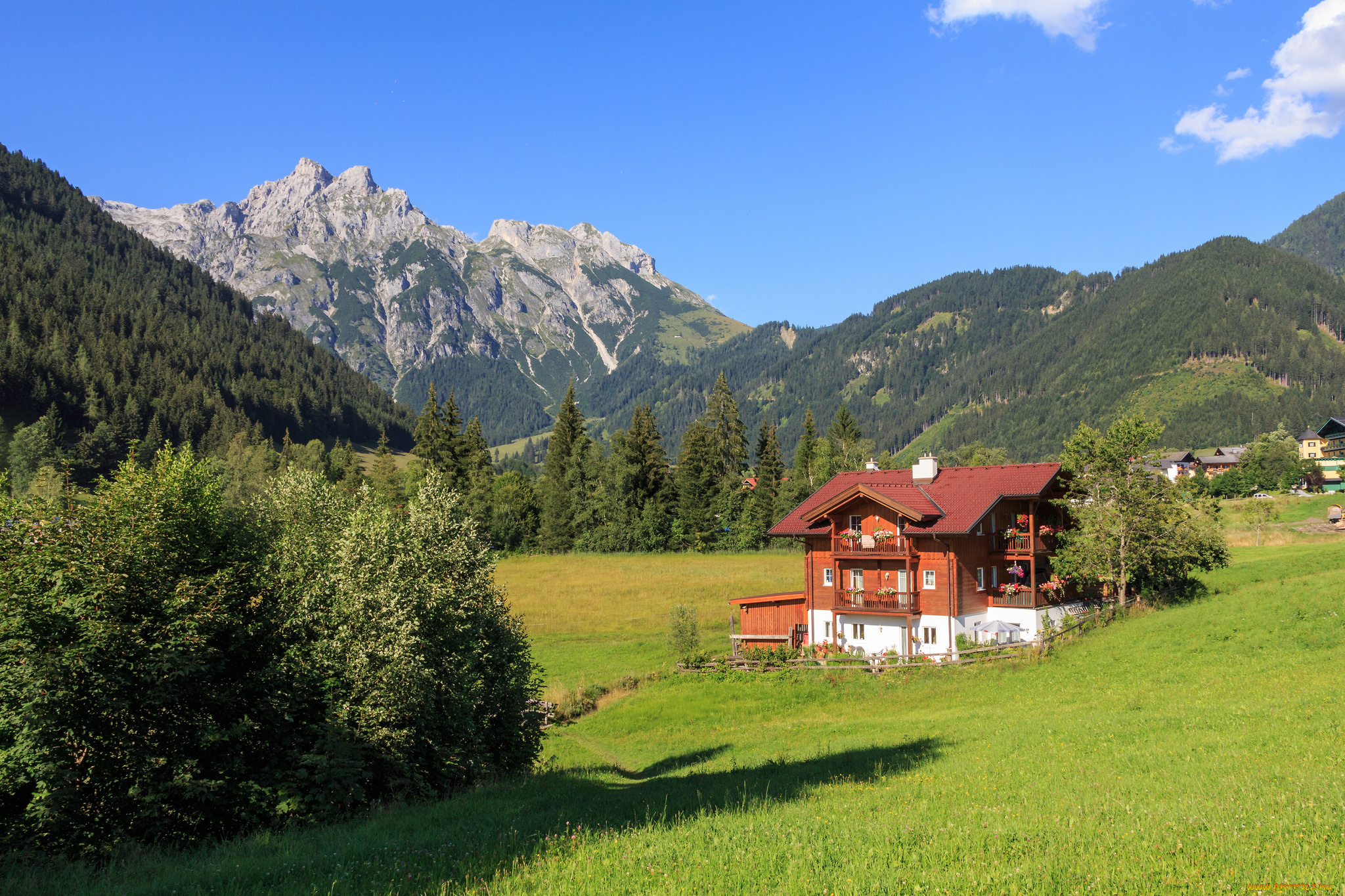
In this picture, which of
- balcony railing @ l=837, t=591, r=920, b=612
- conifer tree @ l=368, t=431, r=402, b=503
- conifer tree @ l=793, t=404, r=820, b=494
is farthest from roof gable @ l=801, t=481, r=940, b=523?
conifer tree @ l=368, t=431, r=402, b=503

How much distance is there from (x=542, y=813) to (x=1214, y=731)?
49.5 ft

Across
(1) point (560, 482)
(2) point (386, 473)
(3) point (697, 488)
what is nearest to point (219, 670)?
(3) point (697, 488)

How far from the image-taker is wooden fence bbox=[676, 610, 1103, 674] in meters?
33.7

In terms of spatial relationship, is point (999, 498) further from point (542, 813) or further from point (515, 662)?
point (542, 813)

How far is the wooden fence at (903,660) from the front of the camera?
3372 centimetres

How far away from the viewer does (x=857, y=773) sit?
17.4m

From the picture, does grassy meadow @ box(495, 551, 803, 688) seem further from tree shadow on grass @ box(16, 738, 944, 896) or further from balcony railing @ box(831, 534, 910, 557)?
tree shadow on grass @ box(16, 738, 944, 896)

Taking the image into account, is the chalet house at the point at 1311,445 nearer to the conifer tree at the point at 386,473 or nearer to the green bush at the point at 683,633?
the green bush at the point at 683,633

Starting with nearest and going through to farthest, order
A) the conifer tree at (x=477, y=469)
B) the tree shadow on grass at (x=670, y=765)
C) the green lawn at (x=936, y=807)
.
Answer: the green lawn at (x=936, y=807) → the tree shadow on grass at (x=670, y=765) → the conifer tree at (x=477, y=469)

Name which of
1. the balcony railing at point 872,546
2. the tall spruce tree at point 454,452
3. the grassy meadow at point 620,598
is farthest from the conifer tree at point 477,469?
the balcony railing at point 872,546

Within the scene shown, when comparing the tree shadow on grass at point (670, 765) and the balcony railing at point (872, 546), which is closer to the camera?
the tree shadow on grass at point (670, 765)

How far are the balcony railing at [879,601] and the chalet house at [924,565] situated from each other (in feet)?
0.23

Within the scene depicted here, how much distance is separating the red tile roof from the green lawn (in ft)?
40.4

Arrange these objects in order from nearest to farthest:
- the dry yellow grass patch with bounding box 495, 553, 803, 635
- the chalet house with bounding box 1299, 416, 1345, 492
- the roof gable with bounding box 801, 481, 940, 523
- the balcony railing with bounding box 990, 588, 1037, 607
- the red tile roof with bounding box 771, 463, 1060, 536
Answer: the red tile roof with bounding box 771, 463, 1060, 536 < the roof gable with bounding box 801, 481, 940, 523 < the balcony railing with bounding box 990, 588, 1037, 607 < the dry yellow grass patch with bounding box 495, 553, 803, 635 < the chalet house with bounding box 1299, 416, 1345, 492
